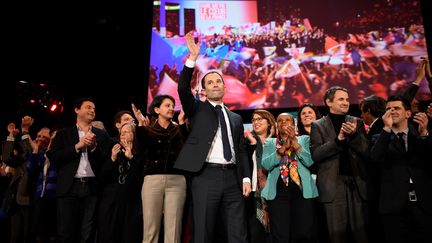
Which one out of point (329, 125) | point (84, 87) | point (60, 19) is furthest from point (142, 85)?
point (329, 125)

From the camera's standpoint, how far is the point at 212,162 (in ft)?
10.4

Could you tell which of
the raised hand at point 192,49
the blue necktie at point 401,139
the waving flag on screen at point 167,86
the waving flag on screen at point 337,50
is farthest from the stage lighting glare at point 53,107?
the blue necktie at point 401,139

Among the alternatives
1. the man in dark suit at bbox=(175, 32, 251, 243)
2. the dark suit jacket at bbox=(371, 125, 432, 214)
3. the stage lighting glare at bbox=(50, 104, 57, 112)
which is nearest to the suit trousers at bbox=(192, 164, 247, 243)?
the man in dark suit at bbox=(175, 32, 251, 243)

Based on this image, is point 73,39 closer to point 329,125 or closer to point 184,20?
point 184,20

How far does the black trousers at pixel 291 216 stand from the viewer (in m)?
3.62

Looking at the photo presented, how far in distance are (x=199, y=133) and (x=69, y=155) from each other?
1.56 m

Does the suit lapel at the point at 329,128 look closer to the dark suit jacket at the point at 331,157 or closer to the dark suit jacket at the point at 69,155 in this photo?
the dark suit jacket at the point at 331,157

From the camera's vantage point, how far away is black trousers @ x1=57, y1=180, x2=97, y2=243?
12.9ft

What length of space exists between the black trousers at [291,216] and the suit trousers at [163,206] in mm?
826

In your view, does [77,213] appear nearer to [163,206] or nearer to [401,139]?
[163,206]

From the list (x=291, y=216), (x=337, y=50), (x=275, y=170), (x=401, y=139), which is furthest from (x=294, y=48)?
(x=291, y=216)

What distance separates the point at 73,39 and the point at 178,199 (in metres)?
5.52

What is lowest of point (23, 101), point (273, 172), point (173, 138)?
point (273, 172)

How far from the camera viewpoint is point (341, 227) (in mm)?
3467
